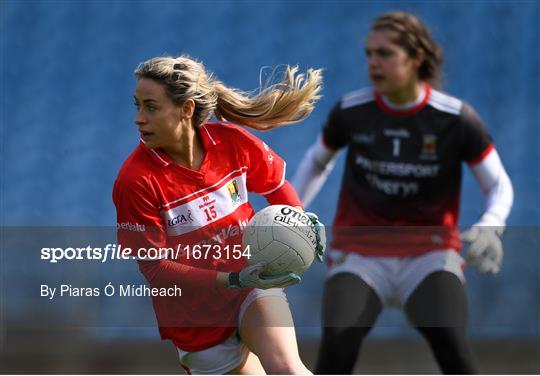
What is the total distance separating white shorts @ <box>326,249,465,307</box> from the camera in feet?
14.2

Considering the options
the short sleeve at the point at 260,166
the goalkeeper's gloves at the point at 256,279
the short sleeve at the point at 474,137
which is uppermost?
the short sleeve at the point at 474,137

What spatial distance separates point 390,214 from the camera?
4.50 metres

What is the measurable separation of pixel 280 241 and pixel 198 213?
1.01 feet

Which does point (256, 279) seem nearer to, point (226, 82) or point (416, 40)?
point (416, 40)

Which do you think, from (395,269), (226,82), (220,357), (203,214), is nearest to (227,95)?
(203,214)

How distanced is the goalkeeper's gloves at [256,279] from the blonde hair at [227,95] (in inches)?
22.6

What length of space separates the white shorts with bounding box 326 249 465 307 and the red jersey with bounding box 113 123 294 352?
74 centimetres

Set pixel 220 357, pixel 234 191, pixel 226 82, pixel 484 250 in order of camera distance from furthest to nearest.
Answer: pixel 226 82
pixel 484 250
pixel 220 357
pixel 234 191

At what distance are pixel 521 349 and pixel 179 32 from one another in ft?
11.1

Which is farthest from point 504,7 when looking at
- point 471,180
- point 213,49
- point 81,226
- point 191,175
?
point 191,175

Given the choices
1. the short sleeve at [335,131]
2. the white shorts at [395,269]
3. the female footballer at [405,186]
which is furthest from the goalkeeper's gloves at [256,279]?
the short sleeve at [335,131]

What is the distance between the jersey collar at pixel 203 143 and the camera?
358 centimetres

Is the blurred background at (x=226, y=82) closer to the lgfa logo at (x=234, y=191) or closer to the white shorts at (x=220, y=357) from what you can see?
the white shorts at (x=220, y=357)

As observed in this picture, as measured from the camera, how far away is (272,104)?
390 cm
